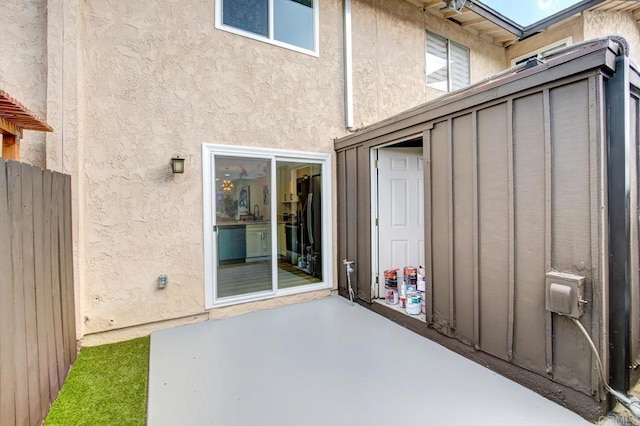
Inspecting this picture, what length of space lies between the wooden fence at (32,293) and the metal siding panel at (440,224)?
3966 mm

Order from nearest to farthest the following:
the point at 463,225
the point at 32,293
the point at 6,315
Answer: the point at 6,315 < the point at 32,293 < the point at 463,225

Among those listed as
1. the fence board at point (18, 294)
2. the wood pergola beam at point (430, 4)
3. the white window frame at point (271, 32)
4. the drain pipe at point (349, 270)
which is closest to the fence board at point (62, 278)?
the fence board at point (18, 294)

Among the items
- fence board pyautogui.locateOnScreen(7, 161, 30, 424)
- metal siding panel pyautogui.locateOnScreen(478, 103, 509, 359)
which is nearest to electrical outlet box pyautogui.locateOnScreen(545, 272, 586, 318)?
metal siding panel pyautogui.locateOnScreen(478, 103, 509, 359)

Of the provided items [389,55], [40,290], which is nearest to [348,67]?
[389,55]

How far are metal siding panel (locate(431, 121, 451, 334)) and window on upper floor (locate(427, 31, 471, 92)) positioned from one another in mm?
4258

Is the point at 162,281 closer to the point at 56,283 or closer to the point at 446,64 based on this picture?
the point at 56,283

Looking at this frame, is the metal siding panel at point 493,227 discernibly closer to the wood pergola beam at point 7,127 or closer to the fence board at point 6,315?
A: the fence board at point 6,315

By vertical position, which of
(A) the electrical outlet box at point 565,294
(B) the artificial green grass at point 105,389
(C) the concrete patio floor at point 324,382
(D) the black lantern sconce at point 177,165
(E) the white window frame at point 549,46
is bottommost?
(B) the artificial green grass at point 105,389

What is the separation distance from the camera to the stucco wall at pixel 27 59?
11.9ft

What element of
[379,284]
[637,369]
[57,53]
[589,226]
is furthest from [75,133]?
[637,369]

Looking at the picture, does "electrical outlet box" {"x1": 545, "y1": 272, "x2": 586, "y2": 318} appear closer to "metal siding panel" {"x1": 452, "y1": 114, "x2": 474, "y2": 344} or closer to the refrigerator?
"metal siding panel" {"x1": 452, "y1": 114, "x2": 474, "y2": 344}

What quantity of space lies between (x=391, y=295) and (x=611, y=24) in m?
8.43

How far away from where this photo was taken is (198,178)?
14.7 feet

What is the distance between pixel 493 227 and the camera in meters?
3.14
